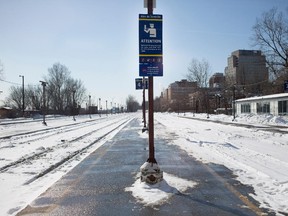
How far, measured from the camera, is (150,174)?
7434 mm

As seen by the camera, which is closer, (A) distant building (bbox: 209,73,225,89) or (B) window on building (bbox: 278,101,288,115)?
(B) window on building (bbox: 278,101,288,115)

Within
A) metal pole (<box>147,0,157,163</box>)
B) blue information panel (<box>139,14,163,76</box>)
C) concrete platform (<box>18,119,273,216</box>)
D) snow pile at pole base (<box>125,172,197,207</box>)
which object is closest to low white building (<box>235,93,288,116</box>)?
concrete platform (<box>18,119,273,216</box>)

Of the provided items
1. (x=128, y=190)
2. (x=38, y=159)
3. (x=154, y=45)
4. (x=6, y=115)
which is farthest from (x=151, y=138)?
(x=6, y=115)

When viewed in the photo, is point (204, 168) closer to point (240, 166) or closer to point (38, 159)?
point (240, 166)

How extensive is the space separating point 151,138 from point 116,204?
7.99ft

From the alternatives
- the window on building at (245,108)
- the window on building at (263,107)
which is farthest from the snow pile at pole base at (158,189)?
the window on building at (245,108)

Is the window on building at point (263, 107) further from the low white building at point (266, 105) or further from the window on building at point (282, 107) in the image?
the window on building at point (282, 107)

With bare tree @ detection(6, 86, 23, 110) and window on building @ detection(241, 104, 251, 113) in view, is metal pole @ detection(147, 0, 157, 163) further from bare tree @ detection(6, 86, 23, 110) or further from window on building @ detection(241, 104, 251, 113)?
bare tree @ detection(6, 86, 23, 110)

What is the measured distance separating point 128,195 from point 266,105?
46.2 meters

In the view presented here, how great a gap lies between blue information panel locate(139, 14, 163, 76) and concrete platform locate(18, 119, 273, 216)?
113 inches

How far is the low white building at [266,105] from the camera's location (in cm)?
4388

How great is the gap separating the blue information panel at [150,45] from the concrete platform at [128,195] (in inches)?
113

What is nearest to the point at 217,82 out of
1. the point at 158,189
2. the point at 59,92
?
the point at 59,92

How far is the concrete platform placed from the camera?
223 inches
